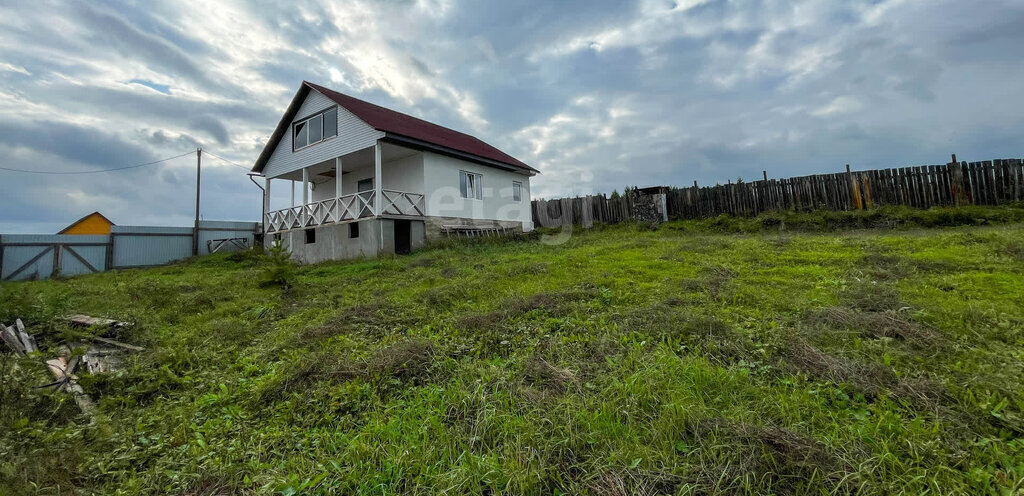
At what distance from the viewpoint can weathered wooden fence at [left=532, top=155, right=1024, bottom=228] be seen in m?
11.8

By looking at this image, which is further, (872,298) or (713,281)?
(713,281)

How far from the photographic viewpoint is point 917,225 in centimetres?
1148

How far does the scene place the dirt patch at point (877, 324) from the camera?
139 inches

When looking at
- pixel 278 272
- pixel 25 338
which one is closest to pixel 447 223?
pixel 278 272

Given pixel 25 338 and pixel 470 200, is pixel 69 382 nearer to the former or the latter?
pixel 25 338

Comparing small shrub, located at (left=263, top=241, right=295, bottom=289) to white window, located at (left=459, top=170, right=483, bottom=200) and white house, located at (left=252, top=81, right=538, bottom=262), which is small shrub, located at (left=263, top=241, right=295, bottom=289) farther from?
white window, located at (left=459, top=170, right=483, bottom=200)

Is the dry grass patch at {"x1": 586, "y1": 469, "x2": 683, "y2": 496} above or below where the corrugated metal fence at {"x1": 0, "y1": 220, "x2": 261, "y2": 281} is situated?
below

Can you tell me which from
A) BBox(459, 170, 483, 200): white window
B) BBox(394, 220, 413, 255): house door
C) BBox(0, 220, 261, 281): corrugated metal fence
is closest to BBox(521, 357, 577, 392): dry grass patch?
BBox(394, 220, 413, 255): house door

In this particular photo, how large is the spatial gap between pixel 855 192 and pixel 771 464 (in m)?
15.3

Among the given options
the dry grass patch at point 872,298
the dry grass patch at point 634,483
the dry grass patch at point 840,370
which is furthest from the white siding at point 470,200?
the dry grass patch at point 634,483

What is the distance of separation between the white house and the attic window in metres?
0.04

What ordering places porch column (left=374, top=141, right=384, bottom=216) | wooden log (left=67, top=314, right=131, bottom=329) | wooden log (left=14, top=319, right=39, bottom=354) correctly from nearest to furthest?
1. wooden log (left=14, top=319, right=39, bottom=354)
2. wooden log (left=67, top=314, right=131, bottom=329)
3. porch column (left=374, top=141, right=384, bottom=216)

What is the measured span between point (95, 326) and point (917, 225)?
1822 centimetres

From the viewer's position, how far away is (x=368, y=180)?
1702cm
